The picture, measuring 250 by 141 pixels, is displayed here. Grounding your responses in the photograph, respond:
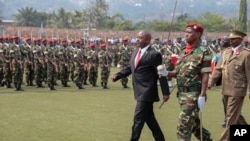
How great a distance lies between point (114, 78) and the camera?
7.92 metres

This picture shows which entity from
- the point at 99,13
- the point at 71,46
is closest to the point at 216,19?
the point at 99,13

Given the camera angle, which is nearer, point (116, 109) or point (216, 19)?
point (116, 109)

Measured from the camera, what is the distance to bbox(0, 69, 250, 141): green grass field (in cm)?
904

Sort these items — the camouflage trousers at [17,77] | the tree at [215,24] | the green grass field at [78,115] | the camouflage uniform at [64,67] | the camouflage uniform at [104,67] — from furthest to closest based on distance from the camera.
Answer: the tree at [215,24] → the camouflage uniform at [64,67] → the camouflage uniform at [104,67] → the camouflage trousers at [17,77] → the green grass field at [78,115]

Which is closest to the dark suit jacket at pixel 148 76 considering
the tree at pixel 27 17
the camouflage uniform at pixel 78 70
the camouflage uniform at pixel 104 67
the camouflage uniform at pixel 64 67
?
the camouflage uniform at pixel 78 70

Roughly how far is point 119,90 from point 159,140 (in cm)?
983

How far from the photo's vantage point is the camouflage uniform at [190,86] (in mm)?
7016

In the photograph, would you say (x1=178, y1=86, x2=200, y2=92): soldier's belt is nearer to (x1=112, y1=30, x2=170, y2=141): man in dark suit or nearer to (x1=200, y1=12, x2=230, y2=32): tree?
(x1=112, y1=30, x2=170, y2=141): man in dark suit

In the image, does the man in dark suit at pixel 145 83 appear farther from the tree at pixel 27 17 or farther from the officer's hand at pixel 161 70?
the tree at pixel 27 17

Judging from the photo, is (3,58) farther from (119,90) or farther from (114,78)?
(114,78)

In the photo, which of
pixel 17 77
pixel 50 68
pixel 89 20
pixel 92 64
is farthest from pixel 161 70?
pixel 89 20

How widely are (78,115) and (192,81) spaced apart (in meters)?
4.65

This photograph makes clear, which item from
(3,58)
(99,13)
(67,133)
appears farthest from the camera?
(99,13)

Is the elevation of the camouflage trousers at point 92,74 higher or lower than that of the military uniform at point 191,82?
lower
